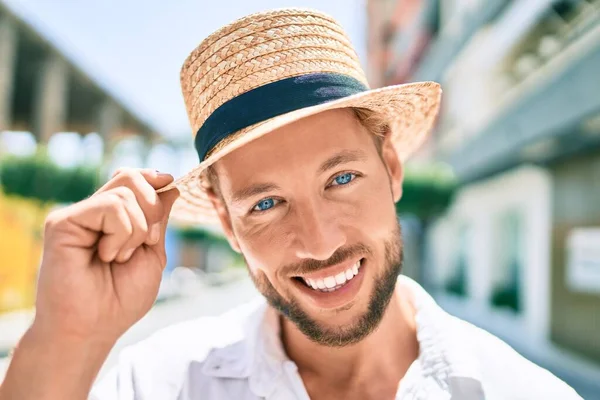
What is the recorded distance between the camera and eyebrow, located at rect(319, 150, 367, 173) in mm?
1628

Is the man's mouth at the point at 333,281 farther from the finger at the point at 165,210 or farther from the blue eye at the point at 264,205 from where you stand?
the finger at the point at 165,210

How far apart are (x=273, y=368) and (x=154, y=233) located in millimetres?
641

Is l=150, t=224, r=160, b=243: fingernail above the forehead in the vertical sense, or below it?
below

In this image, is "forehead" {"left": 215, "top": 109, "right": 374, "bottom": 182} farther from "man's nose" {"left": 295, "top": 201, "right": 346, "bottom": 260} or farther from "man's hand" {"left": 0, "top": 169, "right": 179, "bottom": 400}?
"man's hand" {"left": 0, "top": 169, "right": 179, "bottom": 400}

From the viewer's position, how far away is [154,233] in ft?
4.82

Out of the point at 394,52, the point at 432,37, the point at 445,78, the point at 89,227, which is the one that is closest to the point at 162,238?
the point at 89,227

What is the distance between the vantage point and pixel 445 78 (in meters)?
18.0

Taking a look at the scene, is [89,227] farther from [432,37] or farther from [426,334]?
[432,37]

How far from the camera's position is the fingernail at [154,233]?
146 centimetres

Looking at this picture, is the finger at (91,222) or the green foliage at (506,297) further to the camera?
the green foliage at (506,297)

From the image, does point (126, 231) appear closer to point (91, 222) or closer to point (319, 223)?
point (91, 222)

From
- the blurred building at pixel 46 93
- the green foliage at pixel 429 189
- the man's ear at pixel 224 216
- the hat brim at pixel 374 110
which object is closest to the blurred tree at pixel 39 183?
the blurred building at pixel 46 93

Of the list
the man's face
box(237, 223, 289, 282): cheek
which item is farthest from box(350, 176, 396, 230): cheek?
box(237, 223, 289, 282): cheek

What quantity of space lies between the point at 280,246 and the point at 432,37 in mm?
21917
